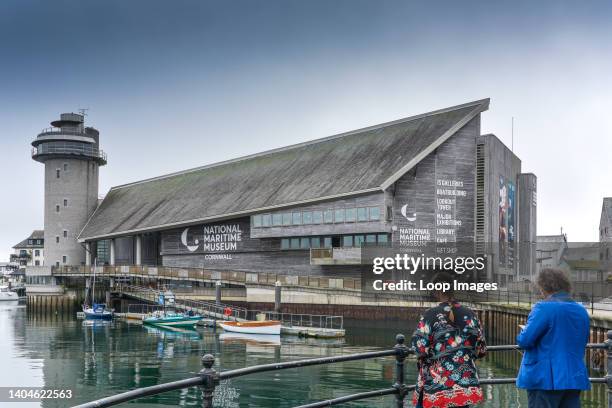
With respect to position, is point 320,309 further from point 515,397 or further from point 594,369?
point 515,397

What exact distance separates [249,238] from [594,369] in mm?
36625

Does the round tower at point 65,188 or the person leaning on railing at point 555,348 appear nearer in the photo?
the person leaning on railing at point 555,348

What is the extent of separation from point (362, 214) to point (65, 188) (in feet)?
142

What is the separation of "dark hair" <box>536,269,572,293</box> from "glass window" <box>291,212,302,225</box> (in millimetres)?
49877

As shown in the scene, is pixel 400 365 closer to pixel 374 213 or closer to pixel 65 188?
pixel 374 213

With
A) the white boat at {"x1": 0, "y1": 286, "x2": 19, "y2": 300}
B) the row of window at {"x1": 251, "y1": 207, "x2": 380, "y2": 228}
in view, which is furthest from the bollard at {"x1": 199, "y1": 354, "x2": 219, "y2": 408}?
the white boat at {"x1": 0, "y1": 286, "x2": 19, "y2": 300}

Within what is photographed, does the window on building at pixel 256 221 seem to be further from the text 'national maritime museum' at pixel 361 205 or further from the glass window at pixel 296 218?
the glass window at pixel 296 218

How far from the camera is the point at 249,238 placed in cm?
6091

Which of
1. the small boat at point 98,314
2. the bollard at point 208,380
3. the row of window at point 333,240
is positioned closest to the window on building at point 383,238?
the row of window at point 333,240

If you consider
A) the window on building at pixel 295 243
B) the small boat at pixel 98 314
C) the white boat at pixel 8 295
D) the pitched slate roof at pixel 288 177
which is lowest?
the white boat at pixel 8 295

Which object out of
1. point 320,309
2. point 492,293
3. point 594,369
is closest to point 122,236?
point 320,309

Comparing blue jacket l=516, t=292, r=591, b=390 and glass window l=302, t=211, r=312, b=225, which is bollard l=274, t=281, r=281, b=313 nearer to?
glass window l=302, t=211, r=312, b=225

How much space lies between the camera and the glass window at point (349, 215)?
52.6 m

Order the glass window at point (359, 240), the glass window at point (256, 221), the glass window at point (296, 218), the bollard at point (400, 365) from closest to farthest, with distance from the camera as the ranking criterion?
the bollard at point (400, 365), the glass window at point (359, 240), the glass window at point (296, 218), the glass window at point (256, 221)
